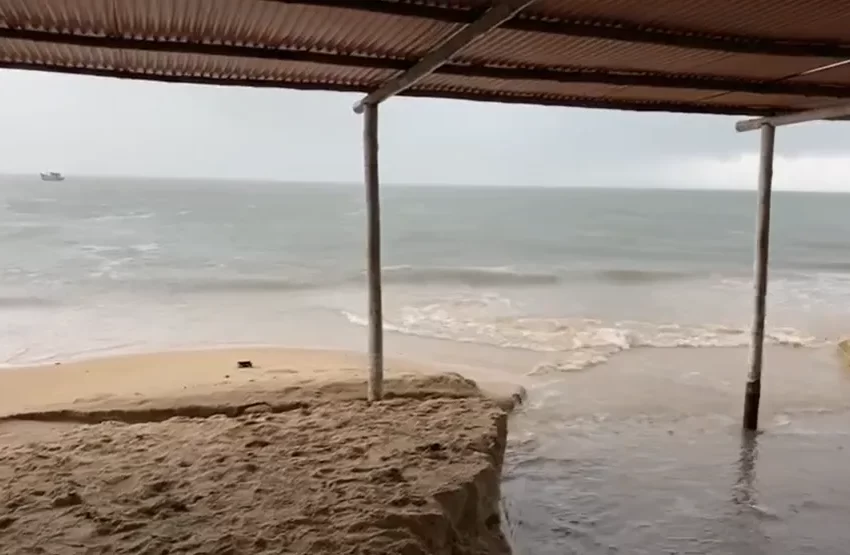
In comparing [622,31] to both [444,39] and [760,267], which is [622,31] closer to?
[444,39]

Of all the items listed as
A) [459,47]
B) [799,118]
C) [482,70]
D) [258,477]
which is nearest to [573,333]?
[799,118]

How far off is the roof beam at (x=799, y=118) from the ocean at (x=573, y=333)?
244 centimetres

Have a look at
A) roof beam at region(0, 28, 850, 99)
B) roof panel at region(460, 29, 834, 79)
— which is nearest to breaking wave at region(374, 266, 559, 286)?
roof beam at region(0, 28, 850, 99)

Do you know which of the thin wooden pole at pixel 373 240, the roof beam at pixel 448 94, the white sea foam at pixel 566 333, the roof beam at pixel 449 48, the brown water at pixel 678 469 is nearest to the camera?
the roof beam at pixel 449 48

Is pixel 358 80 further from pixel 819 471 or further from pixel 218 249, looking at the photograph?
pixel 218 249

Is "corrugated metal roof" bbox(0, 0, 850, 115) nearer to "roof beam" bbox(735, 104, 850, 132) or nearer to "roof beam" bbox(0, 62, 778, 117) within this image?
"roof beam" bbox(0, 62, 778, 117)

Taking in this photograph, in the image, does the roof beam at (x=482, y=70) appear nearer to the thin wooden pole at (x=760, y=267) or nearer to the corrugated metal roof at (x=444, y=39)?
the corrugated metal roof at (x=444, y=39)

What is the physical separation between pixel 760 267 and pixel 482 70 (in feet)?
10.1

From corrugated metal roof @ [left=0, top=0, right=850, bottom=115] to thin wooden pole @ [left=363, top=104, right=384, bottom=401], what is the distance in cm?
40

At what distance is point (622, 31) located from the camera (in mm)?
3123

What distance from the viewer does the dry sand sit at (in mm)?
2861

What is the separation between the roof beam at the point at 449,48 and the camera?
266cm

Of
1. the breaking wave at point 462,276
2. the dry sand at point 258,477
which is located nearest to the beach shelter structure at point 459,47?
the dry sand at point 258,477

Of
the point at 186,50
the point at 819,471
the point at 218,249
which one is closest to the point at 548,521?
the point at 819,471
